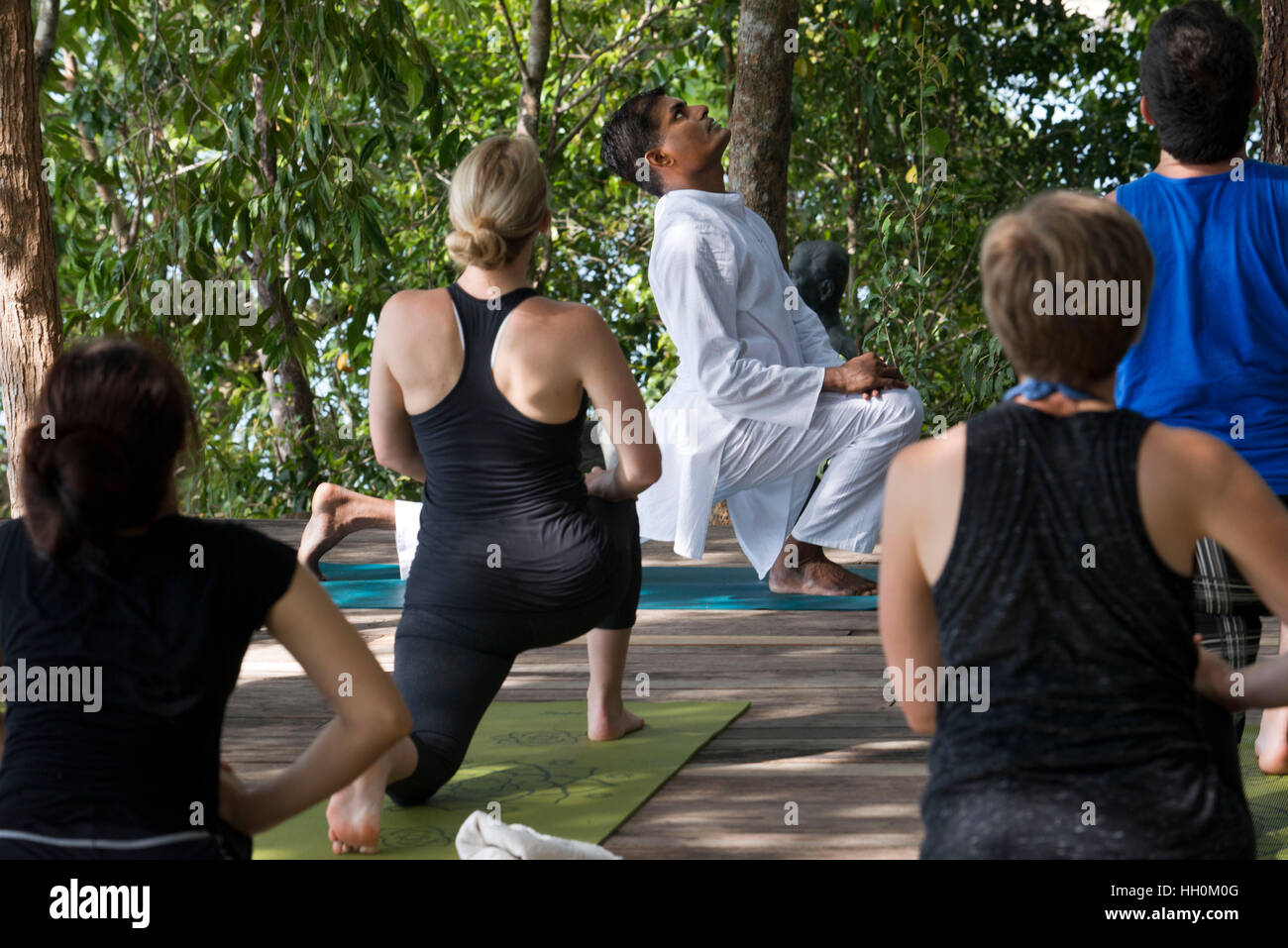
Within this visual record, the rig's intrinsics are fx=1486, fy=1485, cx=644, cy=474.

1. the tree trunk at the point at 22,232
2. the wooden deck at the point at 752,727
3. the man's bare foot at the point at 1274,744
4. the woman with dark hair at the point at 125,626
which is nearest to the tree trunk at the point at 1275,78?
the wooden deck at the point at 752,727

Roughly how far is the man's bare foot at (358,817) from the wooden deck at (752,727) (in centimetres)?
38

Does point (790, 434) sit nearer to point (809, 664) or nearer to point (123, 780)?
point (809, 664)

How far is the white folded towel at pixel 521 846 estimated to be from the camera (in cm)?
209

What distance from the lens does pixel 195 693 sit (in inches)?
58.8

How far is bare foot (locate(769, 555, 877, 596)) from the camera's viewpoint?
4.51 meters

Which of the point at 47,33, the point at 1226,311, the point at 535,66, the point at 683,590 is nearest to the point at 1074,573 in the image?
the point at 1226,311

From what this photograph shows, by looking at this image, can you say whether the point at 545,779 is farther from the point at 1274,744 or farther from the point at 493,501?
the point at 1274,744

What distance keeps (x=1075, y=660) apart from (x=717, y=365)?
2.73 meters

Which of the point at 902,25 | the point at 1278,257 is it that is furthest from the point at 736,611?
the point at 902,25

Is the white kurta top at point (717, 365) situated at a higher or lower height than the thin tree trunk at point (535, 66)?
lower

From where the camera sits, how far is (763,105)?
Result: 5.79 meters

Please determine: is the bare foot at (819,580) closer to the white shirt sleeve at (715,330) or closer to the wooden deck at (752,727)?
the wooden deck at (752,727)

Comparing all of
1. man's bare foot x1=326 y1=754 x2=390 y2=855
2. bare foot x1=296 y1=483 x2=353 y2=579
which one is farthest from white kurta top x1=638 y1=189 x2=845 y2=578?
man's bare foot x1=326 y1=754 x2=390 y2=855

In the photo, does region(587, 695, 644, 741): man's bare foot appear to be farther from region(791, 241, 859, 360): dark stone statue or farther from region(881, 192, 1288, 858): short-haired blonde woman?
region(791, 241, 859, 360): dark stone statue
